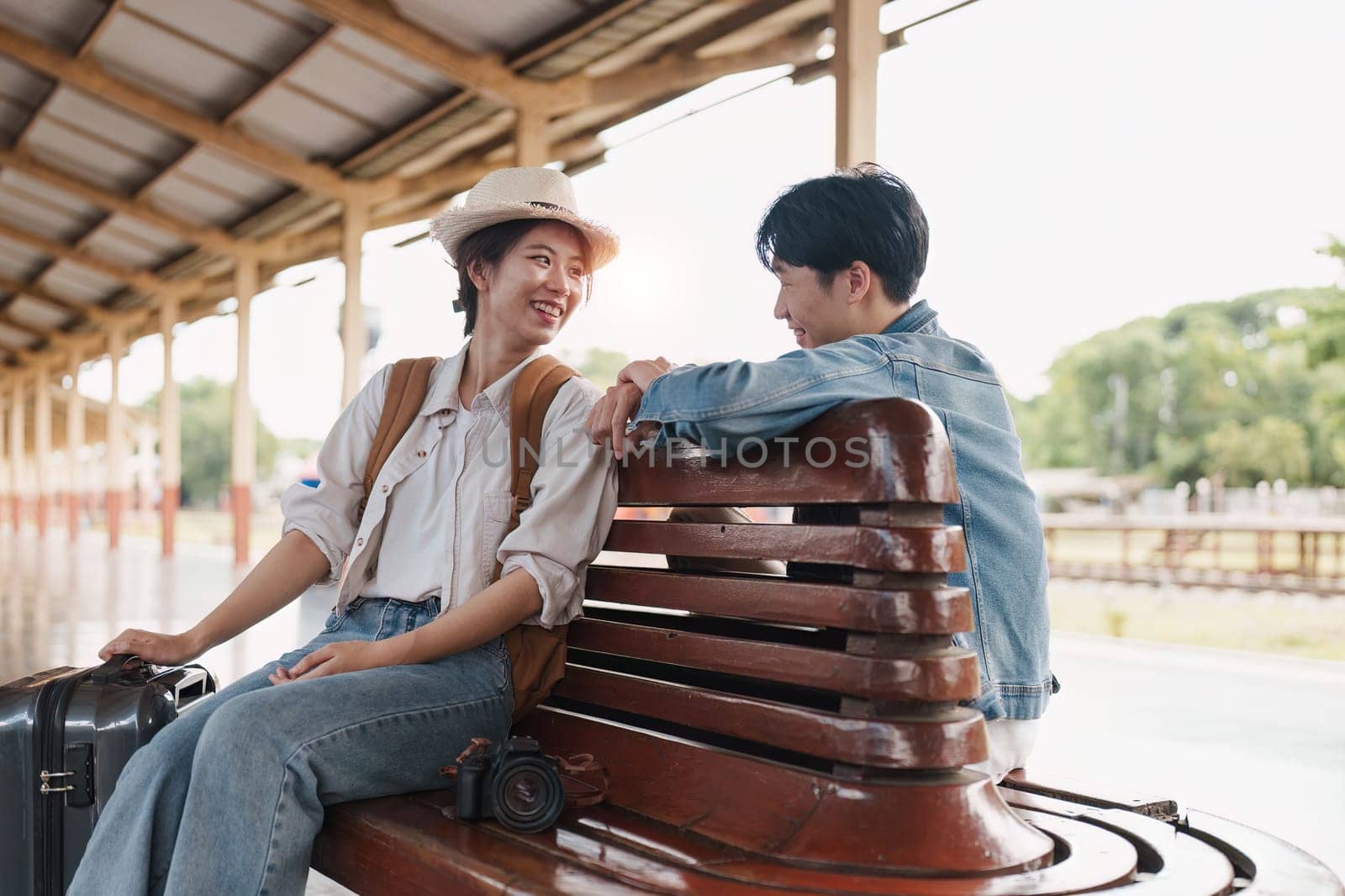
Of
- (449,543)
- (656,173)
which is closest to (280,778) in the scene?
(449,543)

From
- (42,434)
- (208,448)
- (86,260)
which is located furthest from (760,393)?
(208,448)

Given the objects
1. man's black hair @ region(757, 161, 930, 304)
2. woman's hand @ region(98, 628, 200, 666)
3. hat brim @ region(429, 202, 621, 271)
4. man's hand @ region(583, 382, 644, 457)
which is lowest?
woman's hand @ region(98, 628, 200, 666)

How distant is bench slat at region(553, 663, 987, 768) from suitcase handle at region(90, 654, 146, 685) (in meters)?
0.98

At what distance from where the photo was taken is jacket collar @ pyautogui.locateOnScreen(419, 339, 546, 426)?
188 cm

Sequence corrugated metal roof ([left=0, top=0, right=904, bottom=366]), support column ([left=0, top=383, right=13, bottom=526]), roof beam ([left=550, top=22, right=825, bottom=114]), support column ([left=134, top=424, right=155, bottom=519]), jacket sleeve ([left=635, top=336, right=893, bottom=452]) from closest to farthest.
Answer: jacket sleeve ([left=635, top=336, right=893, bottom=452]), roof beam ([left=550, top=22, right=825, bottom=114]), corrugated metal roof ([left=0, top=0, right=904, bottom=366]), support column ([left=0, top=383, right=13, bottom=526]), support column ([left=134, top=424, right=155, bottom=519])

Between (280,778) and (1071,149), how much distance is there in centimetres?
4989

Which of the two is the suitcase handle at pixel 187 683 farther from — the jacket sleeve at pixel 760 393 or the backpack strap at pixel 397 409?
the jacket sleeve at pixel 760 393

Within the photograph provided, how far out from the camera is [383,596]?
1.85 meters

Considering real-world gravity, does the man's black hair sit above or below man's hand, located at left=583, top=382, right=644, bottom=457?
above

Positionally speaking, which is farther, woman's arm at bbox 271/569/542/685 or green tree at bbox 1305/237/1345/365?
green tree at bbox 1305/237/1345/365

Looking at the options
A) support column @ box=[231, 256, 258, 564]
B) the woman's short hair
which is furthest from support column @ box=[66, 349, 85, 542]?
the woman's short hair

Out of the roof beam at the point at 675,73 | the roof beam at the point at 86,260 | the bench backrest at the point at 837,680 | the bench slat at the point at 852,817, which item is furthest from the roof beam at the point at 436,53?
the roof beam at the point at 86,260

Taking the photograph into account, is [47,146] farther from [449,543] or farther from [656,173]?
[656,173]

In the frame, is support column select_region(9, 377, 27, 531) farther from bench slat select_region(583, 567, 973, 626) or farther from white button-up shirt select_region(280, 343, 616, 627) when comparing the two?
bench slat select_region(583, 567, 973, 626)
